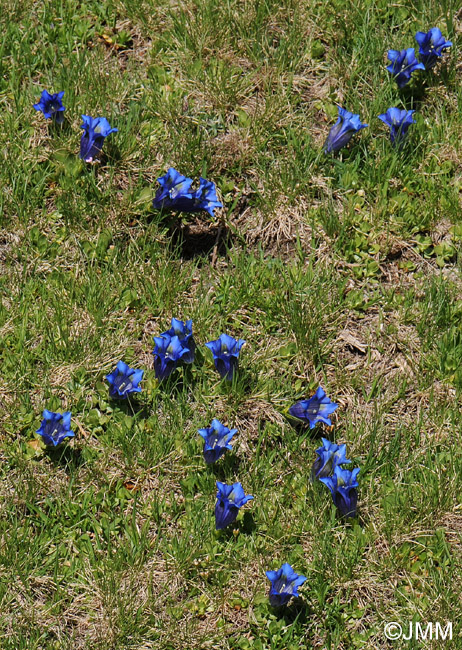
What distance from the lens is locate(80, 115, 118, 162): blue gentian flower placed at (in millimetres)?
4078

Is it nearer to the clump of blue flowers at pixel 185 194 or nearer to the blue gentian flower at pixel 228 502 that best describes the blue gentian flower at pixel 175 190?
the clump of blue flowers at pixel 185 194

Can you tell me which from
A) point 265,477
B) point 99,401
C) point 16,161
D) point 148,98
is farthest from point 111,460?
point 148,98

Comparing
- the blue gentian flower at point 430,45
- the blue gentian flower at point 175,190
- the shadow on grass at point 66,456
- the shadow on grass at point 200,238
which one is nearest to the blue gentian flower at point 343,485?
the shadow on grass at point 66,456

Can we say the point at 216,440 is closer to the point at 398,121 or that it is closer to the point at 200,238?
the point at 200,238

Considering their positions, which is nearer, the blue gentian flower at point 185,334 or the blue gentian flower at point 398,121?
the blue gentian flower at point 185,334

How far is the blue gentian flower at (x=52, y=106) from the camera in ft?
13.5

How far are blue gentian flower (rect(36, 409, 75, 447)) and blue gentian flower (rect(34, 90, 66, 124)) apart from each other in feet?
4.97

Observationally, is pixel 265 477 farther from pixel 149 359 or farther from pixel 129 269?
pixel 129 269

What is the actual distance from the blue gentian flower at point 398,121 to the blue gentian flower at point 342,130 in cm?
12

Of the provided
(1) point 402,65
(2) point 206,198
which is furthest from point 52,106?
(1) point 402,65

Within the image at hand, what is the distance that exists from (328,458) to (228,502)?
1.36 ft

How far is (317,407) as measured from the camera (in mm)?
3510

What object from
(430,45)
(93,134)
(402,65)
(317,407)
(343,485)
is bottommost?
(343,485)

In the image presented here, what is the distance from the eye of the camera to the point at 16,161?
4.16 meters
